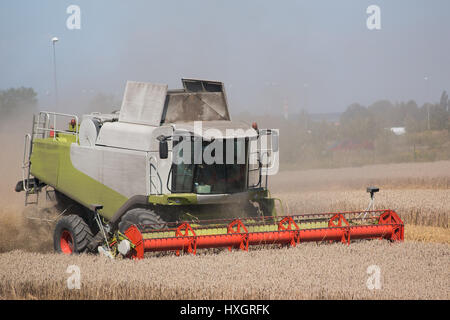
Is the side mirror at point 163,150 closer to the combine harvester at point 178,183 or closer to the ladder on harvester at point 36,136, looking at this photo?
the combine harvester at point 178,183

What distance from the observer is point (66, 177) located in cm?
1103

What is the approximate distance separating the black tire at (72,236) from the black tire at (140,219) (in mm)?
Result: 782

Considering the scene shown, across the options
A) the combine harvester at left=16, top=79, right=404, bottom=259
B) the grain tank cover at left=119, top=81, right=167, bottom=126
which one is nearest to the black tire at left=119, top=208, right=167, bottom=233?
the combine harvester at left=16, top=79, right=404, bottom=259

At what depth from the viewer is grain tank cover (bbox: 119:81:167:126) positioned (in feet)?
32.3

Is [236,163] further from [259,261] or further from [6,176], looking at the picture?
[6,176]

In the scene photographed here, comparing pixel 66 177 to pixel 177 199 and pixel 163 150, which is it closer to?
pixel 177 199

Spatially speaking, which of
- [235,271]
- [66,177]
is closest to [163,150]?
[235,271]

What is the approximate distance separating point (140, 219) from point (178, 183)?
0.73 meters

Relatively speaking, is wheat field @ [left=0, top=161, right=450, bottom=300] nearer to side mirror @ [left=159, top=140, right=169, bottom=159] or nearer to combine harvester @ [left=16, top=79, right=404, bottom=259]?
combine harvester @ [left=16, top=79, right=404, bottom=259]

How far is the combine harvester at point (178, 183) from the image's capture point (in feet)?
29.8

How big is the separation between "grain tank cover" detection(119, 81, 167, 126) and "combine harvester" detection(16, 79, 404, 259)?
0.01 metres

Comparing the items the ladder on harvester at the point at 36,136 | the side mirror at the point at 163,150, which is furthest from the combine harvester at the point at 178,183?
the ladder on harvester at the point at 36,136
